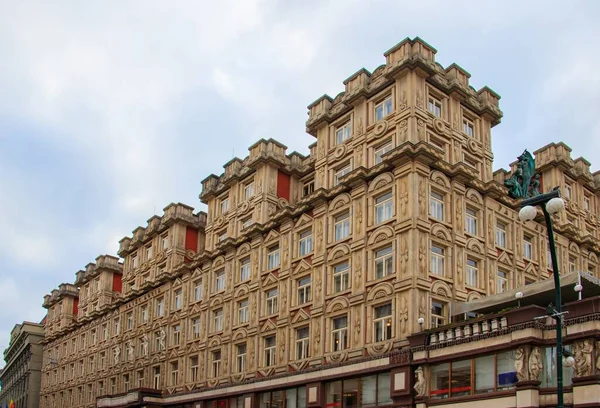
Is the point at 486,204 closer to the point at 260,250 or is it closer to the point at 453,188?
the point at 453,188

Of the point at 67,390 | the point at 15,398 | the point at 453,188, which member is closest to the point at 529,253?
the point at 453,188

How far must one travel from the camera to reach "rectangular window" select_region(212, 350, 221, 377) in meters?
52.9

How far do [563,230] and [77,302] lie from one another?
6369cm

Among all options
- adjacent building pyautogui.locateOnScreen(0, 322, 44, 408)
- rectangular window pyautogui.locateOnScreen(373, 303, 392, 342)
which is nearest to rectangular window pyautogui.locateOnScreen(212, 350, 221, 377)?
rectangular window pyautogui.locateOnScreen(373, 303, 392, 342)

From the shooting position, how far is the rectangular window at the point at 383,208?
40.8 metres

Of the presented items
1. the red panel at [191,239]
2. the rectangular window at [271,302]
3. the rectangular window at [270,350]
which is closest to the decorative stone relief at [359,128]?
the rectangular window at [271,302]

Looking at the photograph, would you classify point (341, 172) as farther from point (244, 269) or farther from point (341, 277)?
point (244, 269)

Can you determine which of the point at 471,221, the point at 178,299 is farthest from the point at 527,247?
the point at 178,299

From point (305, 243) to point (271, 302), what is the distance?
518cm

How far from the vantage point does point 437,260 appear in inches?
1565

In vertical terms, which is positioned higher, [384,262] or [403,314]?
[384,262]

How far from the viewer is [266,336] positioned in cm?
4862

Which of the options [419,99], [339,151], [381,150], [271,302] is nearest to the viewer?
[419,99]

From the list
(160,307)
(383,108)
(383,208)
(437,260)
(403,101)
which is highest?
(383,108)
